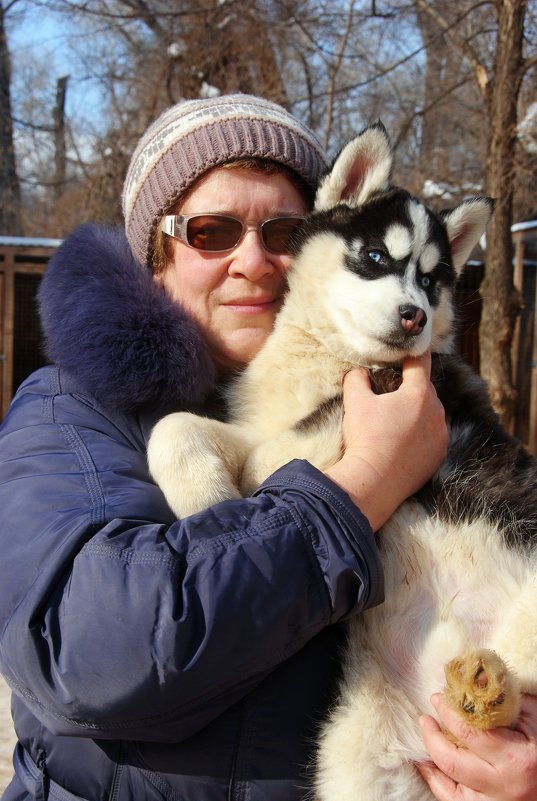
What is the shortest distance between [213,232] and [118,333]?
1.53 feet

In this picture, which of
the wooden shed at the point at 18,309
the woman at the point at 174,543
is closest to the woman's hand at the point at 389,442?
the woman at the point at 174,543

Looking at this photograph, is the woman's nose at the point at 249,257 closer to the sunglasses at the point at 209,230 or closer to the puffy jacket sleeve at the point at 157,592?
the sunglasses at the point at 209,230

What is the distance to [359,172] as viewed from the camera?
2586 millimetres

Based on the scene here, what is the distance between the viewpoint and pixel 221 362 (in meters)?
2.54

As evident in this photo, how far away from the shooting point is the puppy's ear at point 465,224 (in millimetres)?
2654

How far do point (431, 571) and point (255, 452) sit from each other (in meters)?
0.56

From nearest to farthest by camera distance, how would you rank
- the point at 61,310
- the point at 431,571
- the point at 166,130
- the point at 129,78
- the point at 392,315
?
the point at 431,571 < the point at 61,310 < the point at 392,315 < the point at 166,130 < the point at 129,78

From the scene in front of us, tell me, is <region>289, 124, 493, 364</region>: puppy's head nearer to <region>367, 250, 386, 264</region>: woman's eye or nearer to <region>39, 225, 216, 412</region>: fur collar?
<region>367, 250, 386, 264</region>: woman's eye

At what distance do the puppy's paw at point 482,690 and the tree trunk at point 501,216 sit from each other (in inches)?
183

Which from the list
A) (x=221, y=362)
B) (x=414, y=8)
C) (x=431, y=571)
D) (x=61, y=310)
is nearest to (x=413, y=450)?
(x=431, y=571)

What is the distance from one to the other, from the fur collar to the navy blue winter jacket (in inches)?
0.7

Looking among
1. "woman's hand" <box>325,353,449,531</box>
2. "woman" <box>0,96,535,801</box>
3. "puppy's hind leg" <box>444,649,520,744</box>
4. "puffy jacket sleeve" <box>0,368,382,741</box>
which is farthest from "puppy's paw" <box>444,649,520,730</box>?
"woman's hand" <box>325,353,449,531</box>

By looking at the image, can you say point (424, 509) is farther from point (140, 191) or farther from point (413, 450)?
point (140, 191)

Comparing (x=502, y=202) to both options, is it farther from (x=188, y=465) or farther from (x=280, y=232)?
(x=188, y=465)
